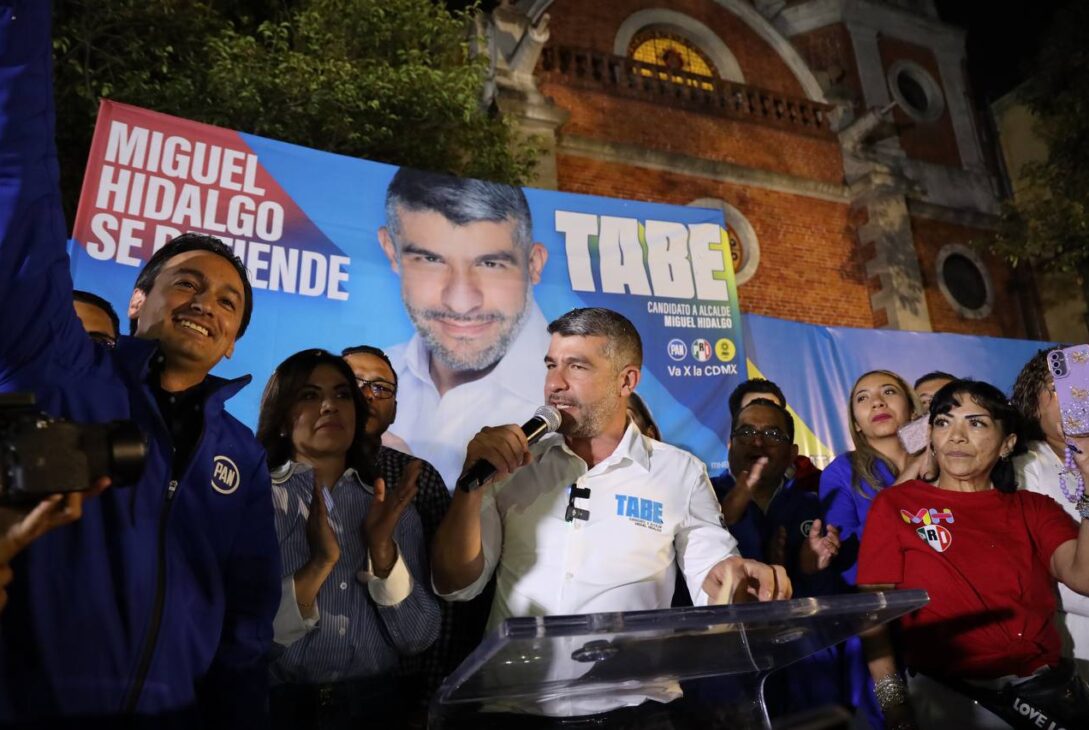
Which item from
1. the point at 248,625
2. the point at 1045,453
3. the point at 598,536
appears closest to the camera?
the point at 248,625

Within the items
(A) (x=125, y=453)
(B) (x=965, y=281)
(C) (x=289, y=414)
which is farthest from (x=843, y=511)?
(B) (x=965, y=281)

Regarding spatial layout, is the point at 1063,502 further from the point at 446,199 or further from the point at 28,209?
the point at 28,209

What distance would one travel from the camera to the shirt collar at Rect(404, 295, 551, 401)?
4109 mm

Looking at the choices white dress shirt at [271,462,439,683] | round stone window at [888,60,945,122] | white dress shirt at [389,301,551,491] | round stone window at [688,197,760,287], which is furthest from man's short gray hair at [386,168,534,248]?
round stone window at [888,60,945,122]

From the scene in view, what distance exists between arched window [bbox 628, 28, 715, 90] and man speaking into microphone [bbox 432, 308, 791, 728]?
9.01 metres

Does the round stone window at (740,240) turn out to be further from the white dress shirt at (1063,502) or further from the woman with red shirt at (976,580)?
the woman with red shirt at (976,580)

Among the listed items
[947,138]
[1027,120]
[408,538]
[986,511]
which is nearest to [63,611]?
[408,538]

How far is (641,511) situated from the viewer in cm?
228

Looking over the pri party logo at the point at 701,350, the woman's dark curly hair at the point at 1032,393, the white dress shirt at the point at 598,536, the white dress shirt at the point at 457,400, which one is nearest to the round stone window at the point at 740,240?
the pri party logo at the point at 701,350

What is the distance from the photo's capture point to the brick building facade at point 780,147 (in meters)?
9.48

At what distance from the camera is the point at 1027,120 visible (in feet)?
43.1

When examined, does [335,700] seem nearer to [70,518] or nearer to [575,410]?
[575,410]

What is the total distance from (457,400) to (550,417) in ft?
6.12

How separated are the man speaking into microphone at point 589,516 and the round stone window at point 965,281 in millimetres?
10452
